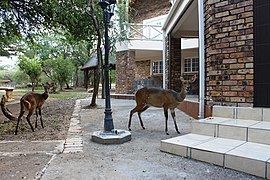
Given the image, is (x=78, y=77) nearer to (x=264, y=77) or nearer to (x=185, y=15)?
(x=185, y=15)

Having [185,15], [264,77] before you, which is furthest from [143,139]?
[185,15]

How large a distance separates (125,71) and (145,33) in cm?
254

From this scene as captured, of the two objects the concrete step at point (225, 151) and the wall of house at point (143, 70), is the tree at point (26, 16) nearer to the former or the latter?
the concrete step at point (225, 151)

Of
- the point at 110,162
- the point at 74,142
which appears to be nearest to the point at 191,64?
the point at 74,142

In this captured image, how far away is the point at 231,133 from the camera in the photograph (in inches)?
120

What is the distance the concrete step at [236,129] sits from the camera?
2789 mm

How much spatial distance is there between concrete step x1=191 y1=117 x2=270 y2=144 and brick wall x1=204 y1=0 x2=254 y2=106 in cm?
46

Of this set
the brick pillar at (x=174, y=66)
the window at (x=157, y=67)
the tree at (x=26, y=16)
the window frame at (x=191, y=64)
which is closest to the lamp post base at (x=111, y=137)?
the tree at (x=26, y=16)

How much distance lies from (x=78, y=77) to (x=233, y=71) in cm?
2756

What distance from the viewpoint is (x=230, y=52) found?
145 inches

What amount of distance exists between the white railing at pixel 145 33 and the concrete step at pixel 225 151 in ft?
32.2

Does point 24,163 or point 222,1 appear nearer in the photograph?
point 24,163

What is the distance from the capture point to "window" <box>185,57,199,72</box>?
44.8 feet

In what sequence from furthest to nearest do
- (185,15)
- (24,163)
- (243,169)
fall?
(185,15), (24,163), (243,169)
